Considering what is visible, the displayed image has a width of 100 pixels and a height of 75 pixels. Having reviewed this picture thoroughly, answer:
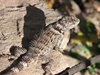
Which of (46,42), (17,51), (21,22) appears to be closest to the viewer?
(17,51)

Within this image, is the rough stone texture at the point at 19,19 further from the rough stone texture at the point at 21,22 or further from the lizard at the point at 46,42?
the lizard at the point at 46,42

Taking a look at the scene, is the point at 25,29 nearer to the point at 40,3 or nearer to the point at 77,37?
the point at 40,3

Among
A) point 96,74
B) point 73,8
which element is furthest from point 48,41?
point 73,8

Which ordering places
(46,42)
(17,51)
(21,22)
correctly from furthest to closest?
(21,22) < (46,42) < (17,51)

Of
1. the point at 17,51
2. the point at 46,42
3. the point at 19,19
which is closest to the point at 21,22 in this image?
the point at 19,19

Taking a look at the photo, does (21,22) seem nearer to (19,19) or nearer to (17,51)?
(19,19)

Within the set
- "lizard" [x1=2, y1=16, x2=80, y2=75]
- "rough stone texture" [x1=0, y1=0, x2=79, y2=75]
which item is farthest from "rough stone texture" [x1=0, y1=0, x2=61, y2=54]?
"lizard" [x1=2, y1=16, x2=80, y2=75]

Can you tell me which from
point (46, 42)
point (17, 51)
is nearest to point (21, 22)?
point (46, 42)

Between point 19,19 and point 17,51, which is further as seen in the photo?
point 19,19

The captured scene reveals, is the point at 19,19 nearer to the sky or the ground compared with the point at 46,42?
nearer to the sky

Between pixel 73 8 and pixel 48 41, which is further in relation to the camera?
pixel 73 8
